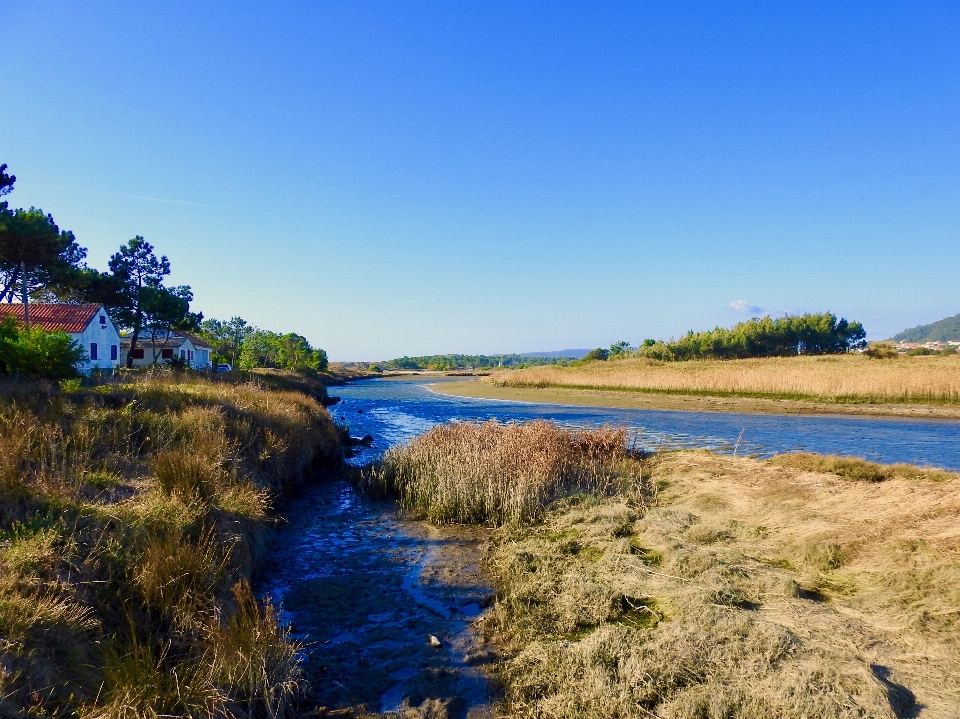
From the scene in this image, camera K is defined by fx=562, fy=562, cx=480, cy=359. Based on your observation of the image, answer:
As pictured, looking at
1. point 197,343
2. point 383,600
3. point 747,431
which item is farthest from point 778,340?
point 383,600

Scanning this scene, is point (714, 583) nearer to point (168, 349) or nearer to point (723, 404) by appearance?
point (723, 404)

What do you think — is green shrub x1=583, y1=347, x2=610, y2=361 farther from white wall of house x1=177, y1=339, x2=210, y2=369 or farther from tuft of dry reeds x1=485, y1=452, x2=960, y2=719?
tuft of dry reeds x1=485, y1=452, x2=960, y2=719

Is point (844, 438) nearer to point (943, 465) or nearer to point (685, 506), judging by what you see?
point (943, 465)

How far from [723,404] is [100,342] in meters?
42.4

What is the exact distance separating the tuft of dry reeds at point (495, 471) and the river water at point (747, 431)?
4.11 metres

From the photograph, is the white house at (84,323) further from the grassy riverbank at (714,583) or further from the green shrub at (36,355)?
the grassy riverbank at (714,583)

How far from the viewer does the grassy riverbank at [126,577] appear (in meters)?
4.18

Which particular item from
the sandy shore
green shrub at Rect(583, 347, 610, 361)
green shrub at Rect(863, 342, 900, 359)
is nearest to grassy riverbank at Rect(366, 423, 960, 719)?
the sandy shore

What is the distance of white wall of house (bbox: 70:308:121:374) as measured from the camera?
35781 mm

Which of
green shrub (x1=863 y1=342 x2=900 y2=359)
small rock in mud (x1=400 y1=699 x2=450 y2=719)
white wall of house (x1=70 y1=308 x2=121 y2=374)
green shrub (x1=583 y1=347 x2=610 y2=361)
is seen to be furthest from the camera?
green shrub (x1=583 y1=347 x2=610 y2=361)

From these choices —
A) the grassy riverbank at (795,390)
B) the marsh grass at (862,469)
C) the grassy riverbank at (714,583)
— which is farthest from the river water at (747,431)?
the grassy riverbank at (714,583)

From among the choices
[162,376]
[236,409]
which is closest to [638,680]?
[236,409]

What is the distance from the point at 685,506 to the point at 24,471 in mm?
10592

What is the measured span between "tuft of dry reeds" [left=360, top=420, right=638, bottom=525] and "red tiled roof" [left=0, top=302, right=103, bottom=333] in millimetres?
31109
